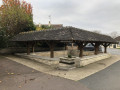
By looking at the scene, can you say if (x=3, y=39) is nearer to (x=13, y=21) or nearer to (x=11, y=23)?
(x=11, y=23)

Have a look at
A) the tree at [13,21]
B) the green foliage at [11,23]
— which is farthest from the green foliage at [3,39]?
the tree at [13,21]

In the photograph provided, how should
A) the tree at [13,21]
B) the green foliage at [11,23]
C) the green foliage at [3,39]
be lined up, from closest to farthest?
1. the green foliage at [3,39]
2. the green foliage at [11,23]
3. the tree at [13,21]

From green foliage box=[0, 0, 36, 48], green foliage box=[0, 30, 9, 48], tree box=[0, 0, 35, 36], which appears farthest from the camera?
tree box=[0, 0, 35, 36]

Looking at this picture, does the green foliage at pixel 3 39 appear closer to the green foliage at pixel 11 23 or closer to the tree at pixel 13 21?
the green foliage at pixel 11 23

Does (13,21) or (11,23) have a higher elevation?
(13,21)

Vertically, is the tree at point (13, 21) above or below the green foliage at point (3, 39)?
above

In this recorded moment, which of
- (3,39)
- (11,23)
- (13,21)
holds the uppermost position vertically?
(13,21)

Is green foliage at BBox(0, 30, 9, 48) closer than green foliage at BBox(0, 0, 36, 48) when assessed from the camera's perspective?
Yes

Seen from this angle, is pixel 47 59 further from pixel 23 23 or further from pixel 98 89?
pixel 23 23

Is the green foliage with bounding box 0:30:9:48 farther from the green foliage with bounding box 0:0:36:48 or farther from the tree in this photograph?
the tree

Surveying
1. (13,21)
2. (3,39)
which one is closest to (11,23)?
(13,21)

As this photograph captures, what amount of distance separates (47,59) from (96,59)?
614 centimetres

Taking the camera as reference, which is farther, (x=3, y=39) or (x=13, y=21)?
(x=13, y=21)

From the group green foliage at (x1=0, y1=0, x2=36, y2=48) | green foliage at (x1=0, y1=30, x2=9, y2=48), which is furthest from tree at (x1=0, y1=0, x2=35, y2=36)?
green foliage at (x1=0, y1=30, x2=9, y2=48)
